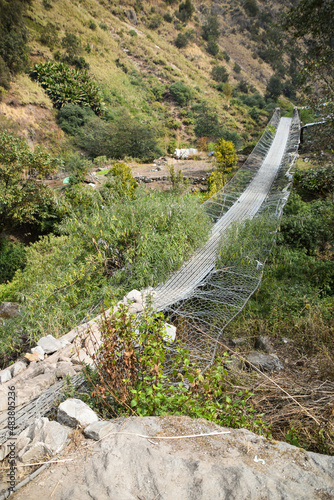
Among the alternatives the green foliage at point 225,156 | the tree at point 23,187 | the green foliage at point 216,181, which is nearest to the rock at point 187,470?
the tree at point 23,187

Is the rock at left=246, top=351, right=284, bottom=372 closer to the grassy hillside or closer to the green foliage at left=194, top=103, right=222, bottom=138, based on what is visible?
the grassy hillside

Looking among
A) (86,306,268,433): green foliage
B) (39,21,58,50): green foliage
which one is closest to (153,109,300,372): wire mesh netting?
(86,306,268,433): green foliage

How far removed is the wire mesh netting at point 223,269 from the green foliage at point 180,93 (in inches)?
717

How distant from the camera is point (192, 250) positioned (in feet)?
17.0

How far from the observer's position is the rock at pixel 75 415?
5.85ft

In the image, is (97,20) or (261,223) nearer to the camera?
(261,223)

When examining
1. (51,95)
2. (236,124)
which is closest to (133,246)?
(51,95)

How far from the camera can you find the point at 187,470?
1.44 meters

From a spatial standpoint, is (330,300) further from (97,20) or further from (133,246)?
(97,20)

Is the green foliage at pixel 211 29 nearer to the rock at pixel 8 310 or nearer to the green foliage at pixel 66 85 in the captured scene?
the green foliage at pixel 66 85

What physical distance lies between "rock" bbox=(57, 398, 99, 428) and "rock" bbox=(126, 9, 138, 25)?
121 ft

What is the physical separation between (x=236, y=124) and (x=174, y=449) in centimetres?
2502

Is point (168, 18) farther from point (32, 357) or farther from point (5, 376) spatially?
point (5, 376)

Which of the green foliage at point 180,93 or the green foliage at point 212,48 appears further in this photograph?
the green foliage at point 212,48
